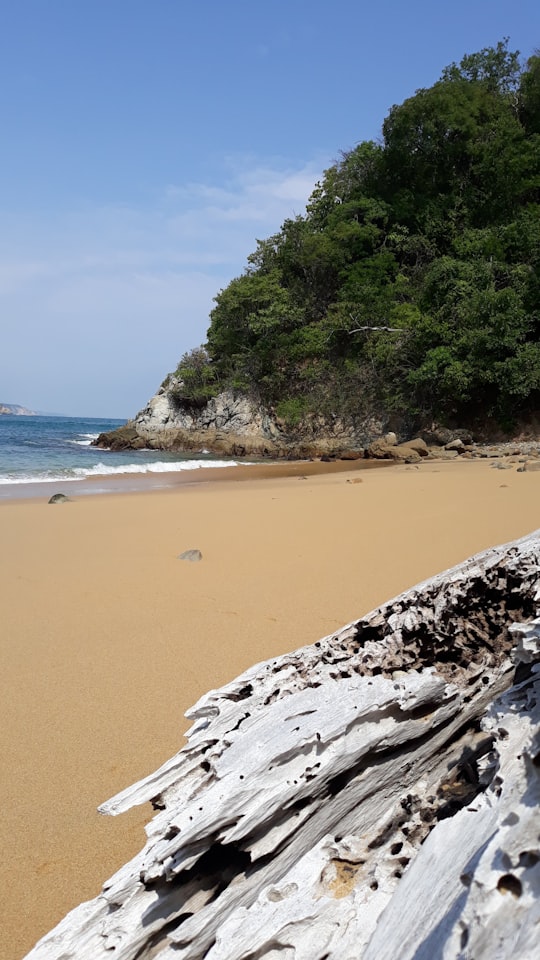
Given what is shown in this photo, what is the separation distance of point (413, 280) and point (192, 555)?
78.2 feet

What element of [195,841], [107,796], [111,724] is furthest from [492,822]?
[111,724]

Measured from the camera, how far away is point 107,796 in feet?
7.90

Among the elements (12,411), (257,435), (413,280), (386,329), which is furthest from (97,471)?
(12,411)

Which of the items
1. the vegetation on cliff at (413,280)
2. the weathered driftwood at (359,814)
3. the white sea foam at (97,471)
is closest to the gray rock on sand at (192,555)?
the weathered driftwood at (359,814)

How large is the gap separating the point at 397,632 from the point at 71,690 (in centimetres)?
202

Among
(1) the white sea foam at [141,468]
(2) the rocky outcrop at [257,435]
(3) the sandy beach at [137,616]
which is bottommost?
(3) the sandy beach at [137,616]

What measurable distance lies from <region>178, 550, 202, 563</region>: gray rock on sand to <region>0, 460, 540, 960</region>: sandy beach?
9 cm

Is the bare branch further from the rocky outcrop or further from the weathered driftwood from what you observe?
the weathered driftwood

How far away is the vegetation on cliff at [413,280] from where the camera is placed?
20734 mm

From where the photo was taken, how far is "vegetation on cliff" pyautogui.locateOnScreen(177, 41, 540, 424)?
68.0 ft

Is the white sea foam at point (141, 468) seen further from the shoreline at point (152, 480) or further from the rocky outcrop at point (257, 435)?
the rocky outcrop at point (257, 435)

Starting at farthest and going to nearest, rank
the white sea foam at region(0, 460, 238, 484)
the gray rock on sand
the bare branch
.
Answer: the bare branch, the white sea foam at region(0, 460, 238, 484), the gray rock on sand

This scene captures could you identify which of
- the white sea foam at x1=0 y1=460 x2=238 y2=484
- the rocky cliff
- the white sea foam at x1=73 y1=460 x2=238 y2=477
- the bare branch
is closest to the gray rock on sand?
the white sea foam at x1=0 y1=460 x2=238 y2=484

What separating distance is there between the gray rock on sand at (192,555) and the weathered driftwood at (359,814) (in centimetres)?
Answer: 371
